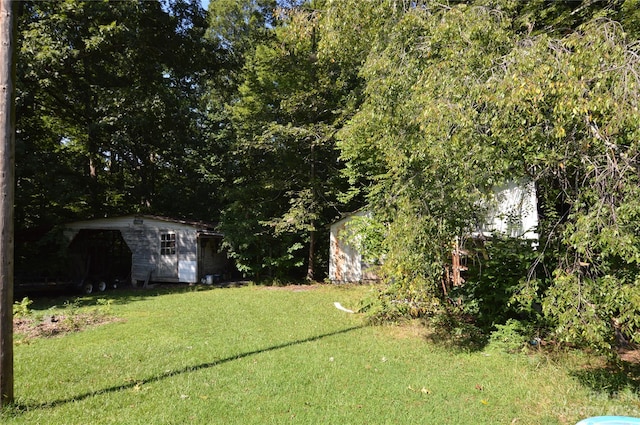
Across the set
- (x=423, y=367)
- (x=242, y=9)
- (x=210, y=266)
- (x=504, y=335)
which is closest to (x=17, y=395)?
(x=423, y=367)

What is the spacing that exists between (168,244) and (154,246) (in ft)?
1.98

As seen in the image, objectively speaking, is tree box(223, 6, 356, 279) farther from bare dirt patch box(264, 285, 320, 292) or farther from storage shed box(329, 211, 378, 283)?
bare dirt patch box(264, 285, 320, 292)

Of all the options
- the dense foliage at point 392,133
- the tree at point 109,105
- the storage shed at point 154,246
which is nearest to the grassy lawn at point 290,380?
the dense foliage at point 392,133

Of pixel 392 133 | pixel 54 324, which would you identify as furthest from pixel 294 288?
pixel 392 133

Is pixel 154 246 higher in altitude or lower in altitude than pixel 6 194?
lower

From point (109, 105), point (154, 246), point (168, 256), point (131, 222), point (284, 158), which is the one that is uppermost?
point (109, 105)

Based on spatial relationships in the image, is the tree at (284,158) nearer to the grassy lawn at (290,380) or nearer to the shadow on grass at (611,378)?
→ the grassy lawn at (290,380)

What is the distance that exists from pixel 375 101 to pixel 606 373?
4.89 m

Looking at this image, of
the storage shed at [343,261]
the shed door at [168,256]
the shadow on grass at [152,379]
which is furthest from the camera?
the shed door at [168,256]

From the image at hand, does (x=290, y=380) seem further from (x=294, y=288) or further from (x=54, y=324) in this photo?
(x=294, y=288)

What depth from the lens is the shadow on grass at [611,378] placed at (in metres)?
4.71

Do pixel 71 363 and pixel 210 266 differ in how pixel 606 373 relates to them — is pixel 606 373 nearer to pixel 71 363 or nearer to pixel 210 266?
pixel 71 363

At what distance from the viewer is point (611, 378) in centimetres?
493

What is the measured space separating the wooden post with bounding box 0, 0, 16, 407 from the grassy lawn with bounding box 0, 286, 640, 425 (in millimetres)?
459
